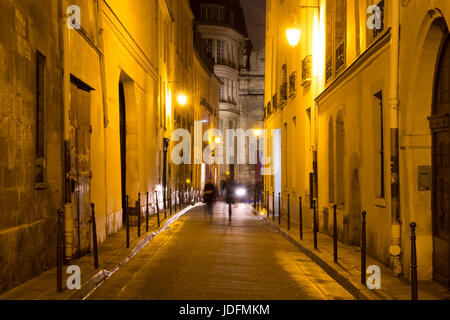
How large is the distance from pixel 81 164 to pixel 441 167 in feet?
20.9

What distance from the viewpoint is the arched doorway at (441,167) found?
7.78 m

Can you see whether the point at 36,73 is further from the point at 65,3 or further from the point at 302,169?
the point at 302,169

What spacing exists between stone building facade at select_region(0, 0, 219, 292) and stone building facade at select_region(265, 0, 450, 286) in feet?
16.9

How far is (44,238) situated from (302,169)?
11.1 meters

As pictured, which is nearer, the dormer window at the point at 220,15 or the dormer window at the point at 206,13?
the dormer window at the point at 206,13

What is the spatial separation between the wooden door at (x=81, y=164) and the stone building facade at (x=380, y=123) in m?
5.31

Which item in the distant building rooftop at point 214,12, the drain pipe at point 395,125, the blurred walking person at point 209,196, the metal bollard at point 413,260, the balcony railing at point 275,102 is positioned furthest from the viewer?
the distant building rooftop at point 214,12

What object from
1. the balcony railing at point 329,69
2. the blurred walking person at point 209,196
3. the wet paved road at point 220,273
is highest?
the balcony railing at point 329,69

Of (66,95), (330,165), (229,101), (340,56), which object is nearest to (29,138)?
(66,95)

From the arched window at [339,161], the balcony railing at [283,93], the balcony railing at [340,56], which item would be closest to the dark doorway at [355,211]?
the arched window at [339,161]

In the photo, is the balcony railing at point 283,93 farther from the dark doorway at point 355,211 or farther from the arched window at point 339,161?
the dark doorway at point 355,211

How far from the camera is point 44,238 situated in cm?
862

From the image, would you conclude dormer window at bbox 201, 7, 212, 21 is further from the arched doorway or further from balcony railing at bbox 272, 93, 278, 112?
the arched doorway

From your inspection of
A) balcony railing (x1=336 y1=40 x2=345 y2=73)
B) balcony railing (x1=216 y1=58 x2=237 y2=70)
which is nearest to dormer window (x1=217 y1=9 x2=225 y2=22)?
balcony railing (x1=216 y1=58 x2=237 y2=70)
